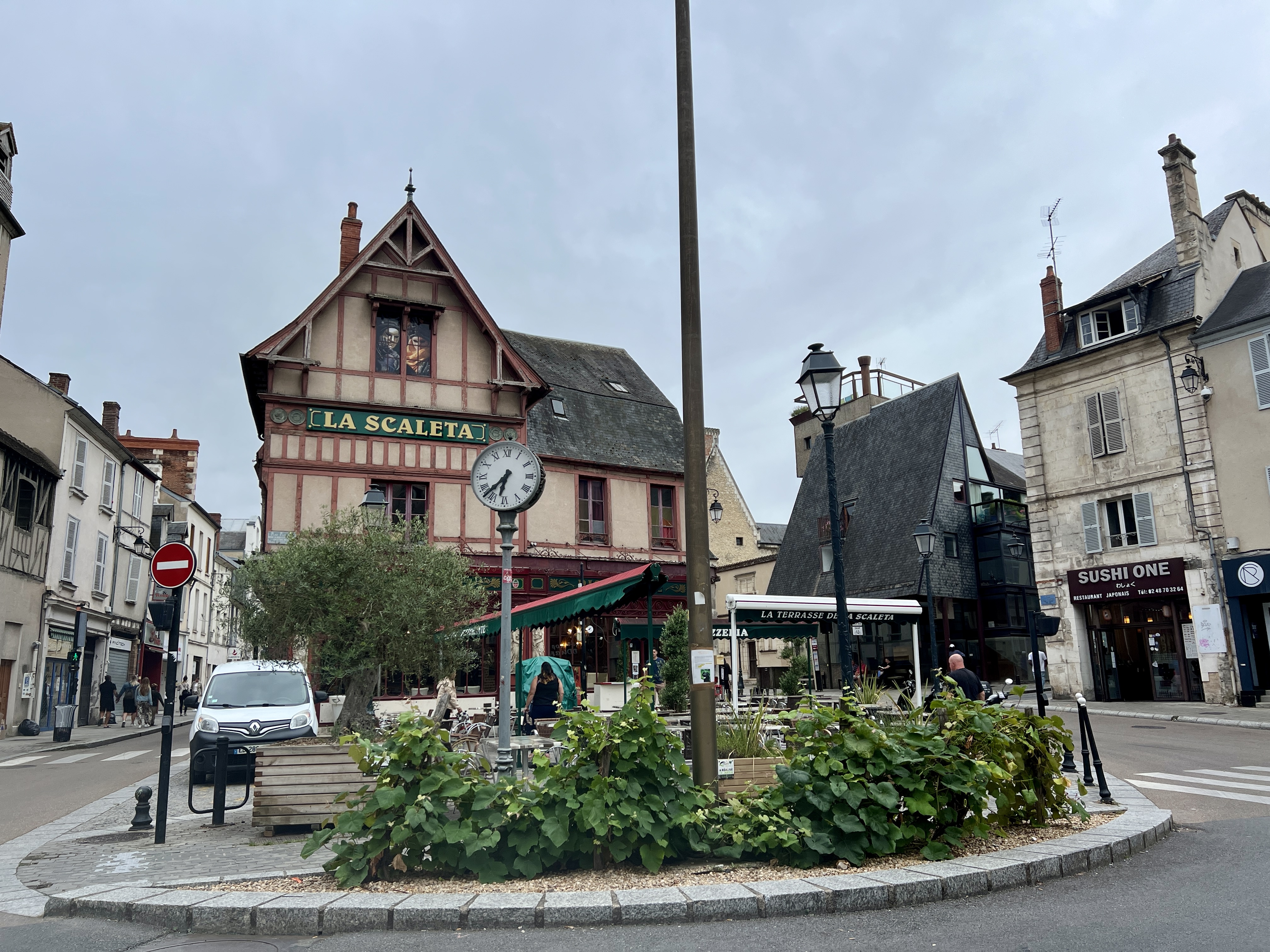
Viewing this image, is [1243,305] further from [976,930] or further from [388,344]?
[976,930]

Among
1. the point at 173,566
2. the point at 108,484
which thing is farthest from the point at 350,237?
the point at 173,566

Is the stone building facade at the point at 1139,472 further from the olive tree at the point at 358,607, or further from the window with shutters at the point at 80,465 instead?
the window with shutters at the point at 80,465

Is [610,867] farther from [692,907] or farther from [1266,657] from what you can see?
[1266,657]

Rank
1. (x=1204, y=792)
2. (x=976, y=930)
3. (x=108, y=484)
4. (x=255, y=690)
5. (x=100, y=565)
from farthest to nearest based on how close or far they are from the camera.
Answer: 1. (x=108, y=484)
2. (x=100, y=565)
3. (x=255, y=690)
4. (x=1204, y=792)
5. (x=976, y=930)

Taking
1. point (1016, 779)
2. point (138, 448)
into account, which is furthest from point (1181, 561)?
point (138, 448)

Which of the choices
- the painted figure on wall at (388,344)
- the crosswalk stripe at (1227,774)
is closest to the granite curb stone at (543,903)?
the crosswalk stripe at (1227,774)

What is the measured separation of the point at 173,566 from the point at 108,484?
77.0 ft

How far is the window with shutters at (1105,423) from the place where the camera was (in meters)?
23.6

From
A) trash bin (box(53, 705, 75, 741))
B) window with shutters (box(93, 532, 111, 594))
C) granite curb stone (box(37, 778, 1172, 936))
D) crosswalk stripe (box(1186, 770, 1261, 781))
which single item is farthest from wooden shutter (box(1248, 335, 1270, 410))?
window with shutters (box(93, 532, 111, 594))

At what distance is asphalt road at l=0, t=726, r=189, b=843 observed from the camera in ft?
32.0

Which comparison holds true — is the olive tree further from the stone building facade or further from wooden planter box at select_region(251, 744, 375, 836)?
the stone building facade

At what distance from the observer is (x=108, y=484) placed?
2806 cm

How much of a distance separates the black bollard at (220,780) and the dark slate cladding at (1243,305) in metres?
22.1

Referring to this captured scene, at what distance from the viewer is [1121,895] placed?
510 centimetres
